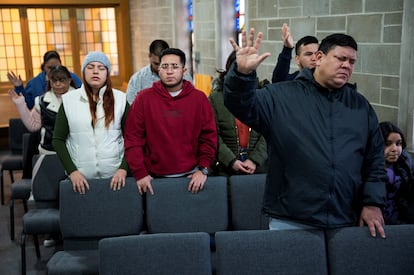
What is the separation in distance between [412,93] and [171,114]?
1.47 meters

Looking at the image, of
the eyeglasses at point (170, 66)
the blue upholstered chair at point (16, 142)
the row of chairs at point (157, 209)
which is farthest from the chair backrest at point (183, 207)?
the blue upholstered chair at point (16, 142)

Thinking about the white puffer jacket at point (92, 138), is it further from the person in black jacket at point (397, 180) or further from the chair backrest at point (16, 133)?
the chair backrest at point (16, 133)

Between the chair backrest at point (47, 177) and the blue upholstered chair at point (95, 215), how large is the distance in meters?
0.47

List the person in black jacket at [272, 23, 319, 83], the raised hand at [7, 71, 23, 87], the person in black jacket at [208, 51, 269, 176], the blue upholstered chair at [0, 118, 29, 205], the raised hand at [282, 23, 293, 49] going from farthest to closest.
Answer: the blue upholstered chair at [0, 118, 29, 205] < the raised hand at [7, 71, 23, 87] < the person in black jacket at [208, 51, 269, 176] < the person in black jacket at [272, 23, 319, 83] < the raised hand at [282, 23, 293, 49]

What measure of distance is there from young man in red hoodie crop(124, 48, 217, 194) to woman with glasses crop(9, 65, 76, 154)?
0.73 meters

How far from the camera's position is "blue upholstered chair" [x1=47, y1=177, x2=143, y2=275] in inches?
97.3

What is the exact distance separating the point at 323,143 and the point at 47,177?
1903 millimetres

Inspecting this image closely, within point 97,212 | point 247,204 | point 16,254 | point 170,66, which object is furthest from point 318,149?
point 16,254

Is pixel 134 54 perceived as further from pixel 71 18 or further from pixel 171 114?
pixel 171 114

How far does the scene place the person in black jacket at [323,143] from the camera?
1.69 m

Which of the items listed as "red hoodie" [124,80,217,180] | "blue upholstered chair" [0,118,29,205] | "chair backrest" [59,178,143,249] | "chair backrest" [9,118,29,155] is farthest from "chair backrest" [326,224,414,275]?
"chair backrest" [9,118,29,155]

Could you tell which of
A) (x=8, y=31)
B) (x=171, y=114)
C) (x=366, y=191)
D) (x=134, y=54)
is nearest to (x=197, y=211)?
(x=171, y=114)

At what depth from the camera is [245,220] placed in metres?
2.55

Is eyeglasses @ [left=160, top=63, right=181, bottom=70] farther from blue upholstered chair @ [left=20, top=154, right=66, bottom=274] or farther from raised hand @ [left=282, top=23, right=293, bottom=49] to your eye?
blue upholstered chair @ [left=20, top=154, right=66, bottom=274]
